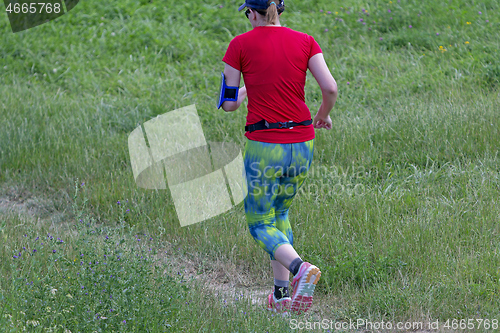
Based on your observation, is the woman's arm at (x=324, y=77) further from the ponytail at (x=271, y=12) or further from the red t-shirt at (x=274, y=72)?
the ponytail at (x=271, y=12)

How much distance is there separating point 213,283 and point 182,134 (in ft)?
9.54

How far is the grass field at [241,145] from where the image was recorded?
357 cm

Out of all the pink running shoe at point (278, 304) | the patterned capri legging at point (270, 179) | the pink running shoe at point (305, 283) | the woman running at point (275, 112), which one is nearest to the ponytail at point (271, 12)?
the woman running at point (275, 112)

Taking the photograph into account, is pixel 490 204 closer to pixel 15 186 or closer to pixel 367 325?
pixel 367 325

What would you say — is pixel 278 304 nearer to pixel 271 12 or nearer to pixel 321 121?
pixel 321 121

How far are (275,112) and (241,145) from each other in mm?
3288

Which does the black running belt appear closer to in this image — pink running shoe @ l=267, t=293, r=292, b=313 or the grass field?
the grass field

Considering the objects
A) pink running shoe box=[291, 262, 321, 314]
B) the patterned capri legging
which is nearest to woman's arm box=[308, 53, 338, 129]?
the patterned capri legging

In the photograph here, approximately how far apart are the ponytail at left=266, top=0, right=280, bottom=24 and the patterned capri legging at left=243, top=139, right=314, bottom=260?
79cm

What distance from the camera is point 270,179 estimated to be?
139 inches

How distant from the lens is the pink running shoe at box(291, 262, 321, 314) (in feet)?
10.7

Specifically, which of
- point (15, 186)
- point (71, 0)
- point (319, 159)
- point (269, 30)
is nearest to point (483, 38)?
point (319, 159)

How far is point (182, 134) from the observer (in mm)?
7016

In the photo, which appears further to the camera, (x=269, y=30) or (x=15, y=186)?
(x=15, y=186)
